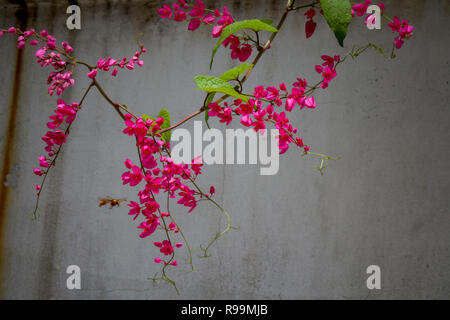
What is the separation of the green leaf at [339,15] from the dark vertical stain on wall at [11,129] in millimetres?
2166

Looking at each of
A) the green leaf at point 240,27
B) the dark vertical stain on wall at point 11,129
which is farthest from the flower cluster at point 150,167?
the dark vertical stain on wall at point 11,129

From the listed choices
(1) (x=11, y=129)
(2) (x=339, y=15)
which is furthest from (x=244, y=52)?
(1) (x=11, y=129)

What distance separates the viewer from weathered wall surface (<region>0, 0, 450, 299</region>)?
1838 mm

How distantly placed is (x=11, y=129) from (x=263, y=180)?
1.43 meters

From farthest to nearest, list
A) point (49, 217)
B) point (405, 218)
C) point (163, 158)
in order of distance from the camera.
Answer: point (49, 217), point (405, 218), point (163, 158)

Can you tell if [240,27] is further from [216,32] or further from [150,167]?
[150,167]

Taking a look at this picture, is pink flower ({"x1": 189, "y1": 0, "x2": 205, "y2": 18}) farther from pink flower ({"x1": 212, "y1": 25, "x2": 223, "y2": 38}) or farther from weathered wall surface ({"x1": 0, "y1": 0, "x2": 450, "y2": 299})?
weathered wall surface ({"x1": 0, "y1": 0, "x2": 450, "y2": 299})

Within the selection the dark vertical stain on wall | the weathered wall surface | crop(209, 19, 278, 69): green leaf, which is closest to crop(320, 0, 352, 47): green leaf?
crop(209, 19, 278, 69): green leaf

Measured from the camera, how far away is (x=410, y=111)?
187 centimetres

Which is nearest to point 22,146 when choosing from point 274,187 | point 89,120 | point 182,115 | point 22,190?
point 22,190

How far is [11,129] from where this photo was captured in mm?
2172
